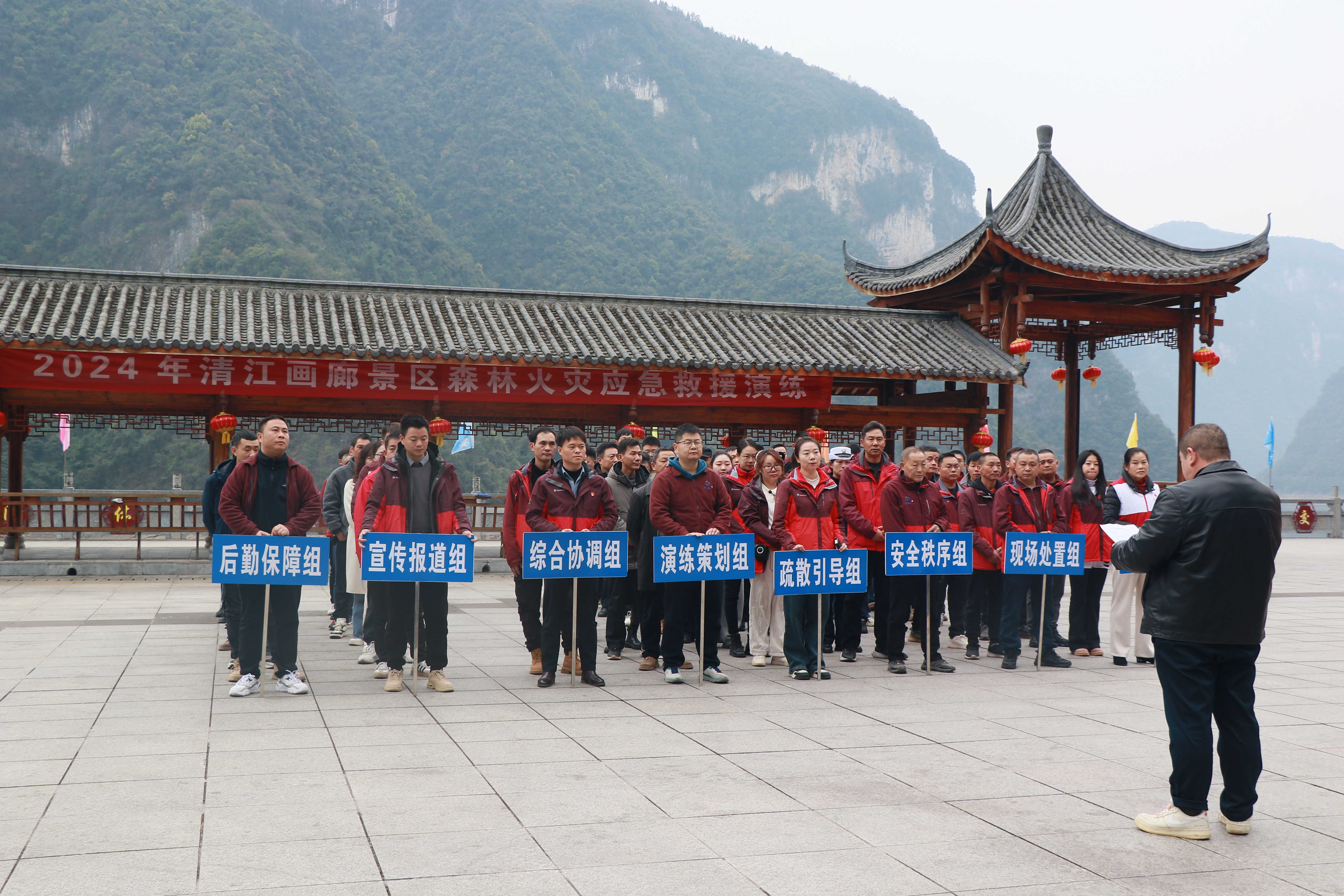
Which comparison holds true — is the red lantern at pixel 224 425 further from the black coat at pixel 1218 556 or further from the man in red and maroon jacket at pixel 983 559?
the black coat at pixel 1218 556

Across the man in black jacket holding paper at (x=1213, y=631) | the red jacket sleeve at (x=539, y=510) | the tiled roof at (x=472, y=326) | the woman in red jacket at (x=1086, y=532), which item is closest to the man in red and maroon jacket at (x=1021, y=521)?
the woman in red jacket at (x=1086, y=532)

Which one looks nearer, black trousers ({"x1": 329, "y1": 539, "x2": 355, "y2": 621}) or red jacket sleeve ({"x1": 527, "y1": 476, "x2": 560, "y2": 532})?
red jacket sleeve ({"x1": 527, "y1": 476, "x2": 560, "y2": 532})

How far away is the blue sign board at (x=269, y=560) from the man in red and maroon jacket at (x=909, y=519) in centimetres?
357

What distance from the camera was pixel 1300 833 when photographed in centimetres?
365

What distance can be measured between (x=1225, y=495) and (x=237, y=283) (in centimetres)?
1360

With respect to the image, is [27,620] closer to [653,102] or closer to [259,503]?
[259,503]

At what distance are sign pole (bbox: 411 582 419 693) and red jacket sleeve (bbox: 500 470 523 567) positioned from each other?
635mm

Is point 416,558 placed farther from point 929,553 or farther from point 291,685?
point 929,553

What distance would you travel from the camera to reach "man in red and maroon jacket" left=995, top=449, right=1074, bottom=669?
280 inches

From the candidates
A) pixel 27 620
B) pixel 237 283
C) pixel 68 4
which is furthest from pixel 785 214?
pixel 27 620

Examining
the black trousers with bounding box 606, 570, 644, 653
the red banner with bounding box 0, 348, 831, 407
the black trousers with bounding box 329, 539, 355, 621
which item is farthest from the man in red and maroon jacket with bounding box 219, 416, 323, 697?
the red banner with bounding box 0, 348, 831, 407

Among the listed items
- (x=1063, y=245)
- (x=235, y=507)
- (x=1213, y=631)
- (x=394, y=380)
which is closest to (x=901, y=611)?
(x=1213, y=631)

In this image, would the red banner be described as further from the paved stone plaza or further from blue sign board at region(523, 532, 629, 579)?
blue sign board at region(523, 532, 629, 579)

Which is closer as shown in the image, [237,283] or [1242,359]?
[237,283]
